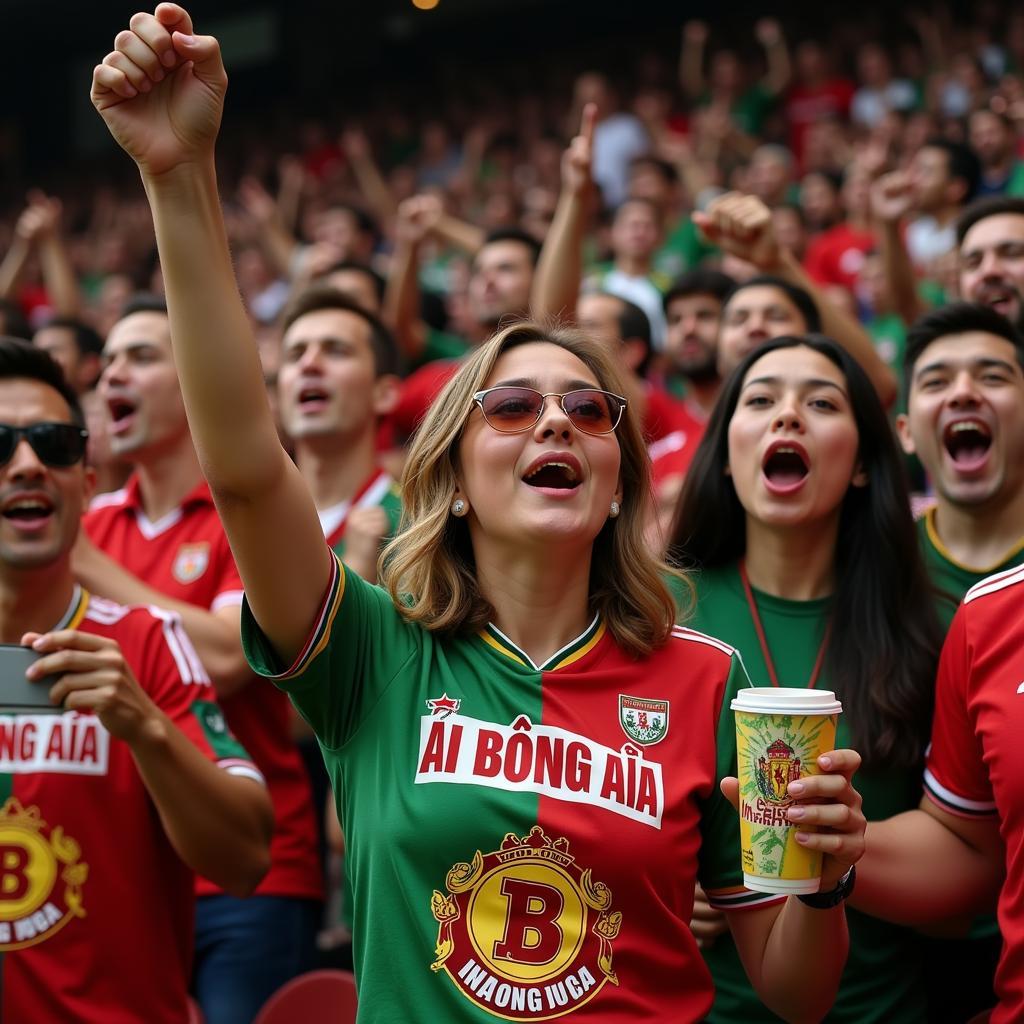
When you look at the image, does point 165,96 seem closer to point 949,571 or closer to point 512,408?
point 512,408

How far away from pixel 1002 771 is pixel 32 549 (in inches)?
79.7

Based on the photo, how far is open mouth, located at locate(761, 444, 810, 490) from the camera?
3.03 metres

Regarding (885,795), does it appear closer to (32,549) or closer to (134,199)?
(32,549)

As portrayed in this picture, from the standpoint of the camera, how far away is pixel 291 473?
6.59ft

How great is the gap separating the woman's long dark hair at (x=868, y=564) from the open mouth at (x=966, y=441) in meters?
0.22

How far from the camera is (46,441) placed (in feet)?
9.93

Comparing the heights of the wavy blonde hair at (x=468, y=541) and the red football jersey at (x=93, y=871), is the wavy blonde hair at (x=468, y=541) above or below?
above

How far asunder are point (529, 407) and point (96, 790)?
1276 millimetres

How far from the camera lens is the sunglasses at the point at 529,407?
7.59 ft

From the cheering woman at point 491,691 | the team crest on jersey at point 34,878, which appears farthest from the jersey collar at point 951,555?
the team crest on jersey at point 34,878

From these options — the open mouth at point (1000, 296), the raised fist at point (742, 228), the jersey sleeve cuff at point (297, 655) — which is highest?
the raised fist at point (742, 228)

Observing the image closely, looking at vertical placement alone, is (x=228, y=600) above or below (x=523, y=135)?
below

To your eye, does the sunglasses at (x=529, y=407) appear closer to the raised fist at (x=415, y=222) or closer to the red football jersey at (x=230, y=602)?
the red football jersey at (x=230, y=602)

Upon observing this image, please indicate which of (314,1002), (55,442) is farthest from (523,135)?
(314,1002)
